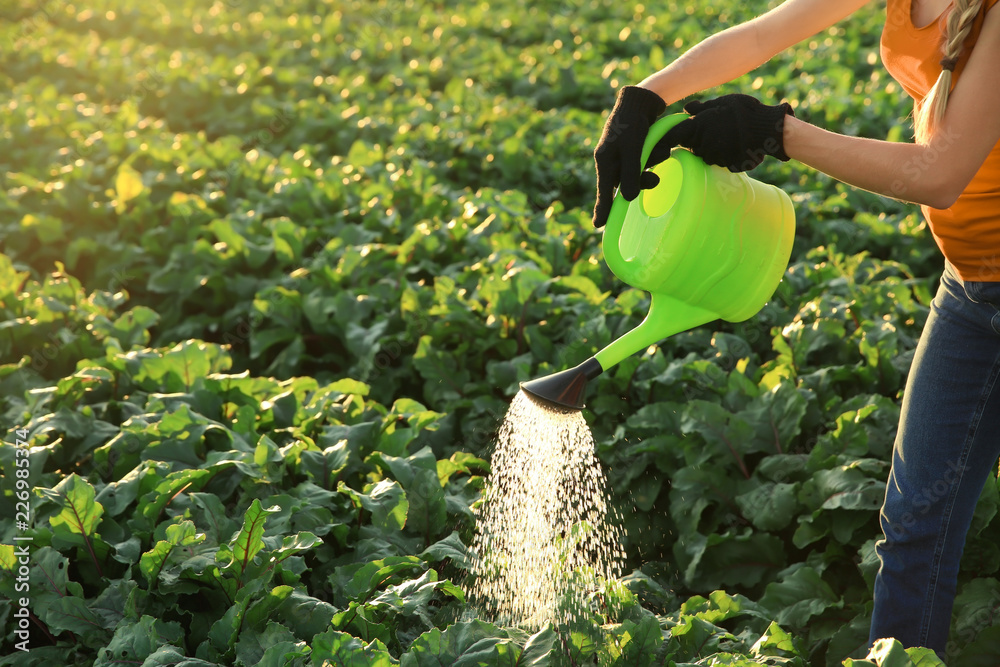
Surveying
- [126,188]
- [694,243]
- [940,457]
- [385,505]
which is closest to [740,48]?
[694,243]

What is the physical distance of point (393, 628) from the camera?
2.16 meters

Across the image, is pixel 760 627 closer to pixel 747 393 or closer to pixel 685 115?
pixel 747 393

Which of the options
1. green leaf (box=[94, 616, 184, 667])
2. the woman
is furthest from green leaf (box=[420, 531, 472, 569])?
the woman

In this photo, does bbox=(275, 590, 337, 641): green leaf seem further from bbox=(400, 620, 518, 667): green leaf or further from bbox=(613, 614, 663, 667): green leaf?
bbox=(613, 614, 663, 667): green leaf

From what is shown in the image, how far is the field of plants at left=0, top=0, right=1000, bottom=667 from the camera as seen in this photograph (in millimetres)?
2250

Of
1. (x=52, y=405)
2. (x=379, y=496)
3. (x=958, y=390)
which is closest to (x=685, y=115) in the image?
(x=958, y=390)

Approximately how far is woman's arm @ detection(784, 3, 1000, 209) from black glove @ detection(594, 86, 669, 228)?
0.34 metres

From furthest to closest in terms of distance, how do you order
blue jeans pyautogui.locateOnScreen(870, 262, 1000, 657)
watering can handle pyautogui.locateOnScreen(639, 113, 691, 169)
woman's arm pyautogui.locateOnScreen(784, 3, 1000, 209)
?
watering can handle pyautogui.locateOnScreen(639, 113, 691, 169), blue jeans pyautogui.locateOnScreen(870, 262, 1000, 657), woman's arm pyautogui.locateOnScreen(784, 3, 1000, 209)

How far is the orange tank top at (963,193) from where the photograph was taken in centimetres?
174

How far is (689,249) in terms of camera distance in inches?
80.7

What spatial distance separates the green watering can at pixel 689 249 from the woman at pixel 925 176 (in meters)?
0.10

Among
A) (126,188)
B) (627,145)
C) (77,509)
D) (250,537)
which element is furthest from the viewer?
(126,188)

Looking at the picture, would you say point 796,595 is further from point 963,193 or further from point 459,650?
point 963,193

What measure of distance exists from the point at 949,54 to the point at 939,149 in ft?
0.59
